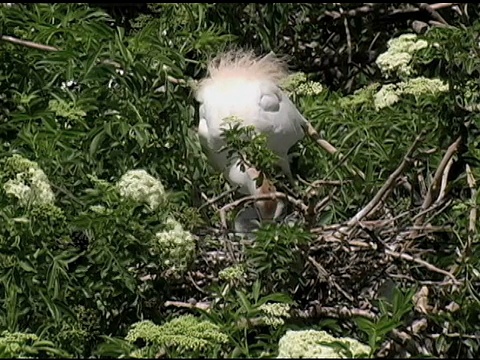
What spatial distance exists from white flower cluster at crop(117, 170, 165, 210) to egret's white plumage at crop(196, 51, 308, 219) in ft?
1.01

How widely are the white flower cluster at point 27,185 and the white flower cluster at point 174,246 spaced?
220 mm

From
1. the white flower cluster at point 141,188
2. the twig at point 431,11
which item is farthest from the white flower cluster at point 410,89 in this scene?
the twig at point 431,11

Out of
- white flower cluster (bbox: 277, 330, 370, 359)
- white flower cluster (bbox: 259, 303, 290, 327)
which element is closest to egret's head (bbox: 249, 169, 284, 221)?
white flower cluster (bbox: 259, 303, 290, 327)

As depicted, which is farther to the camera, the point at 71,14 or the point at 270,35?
the point at 270,35

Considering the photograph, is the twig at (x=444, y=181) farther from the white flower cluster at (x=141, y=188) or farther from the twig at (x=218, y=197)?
the white flower cluster at (x=141, y=188)

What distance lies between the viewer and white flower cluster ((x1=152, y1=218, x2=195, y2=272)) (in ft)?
7.61

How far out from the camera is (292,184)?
115 inches

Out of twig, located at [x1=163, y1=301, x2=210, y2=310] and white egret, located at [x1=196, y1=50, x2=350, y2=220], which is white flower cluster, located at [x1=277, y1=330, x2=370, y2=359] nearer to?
twig, located at [x1=163, y1=301, x2=210, y2=310]

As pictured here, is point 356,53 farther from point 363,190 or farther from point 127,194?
point 127,194

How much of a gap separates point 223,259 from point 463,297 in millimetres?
Result: 489

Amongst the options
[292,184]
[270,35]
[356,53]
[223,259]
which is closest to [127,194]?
[223,259]

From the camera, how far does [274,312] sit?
7.14 feet

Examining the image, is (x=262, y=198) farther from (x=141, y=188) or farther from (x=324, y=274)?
(x=141, y=188)

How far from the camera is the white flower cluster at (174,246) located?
7.61 ft
